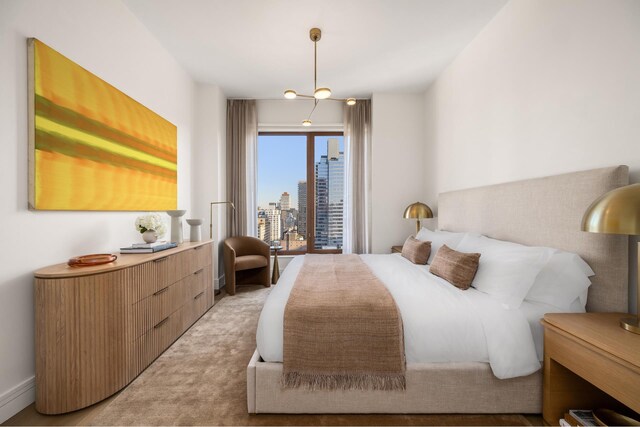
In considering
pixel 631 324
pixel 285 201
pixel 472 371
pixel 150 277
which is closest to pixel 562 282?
pixel 631 324

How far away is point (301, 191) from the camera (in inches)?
188

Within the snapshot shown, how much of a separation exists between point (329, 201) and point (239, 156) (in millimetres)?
1687

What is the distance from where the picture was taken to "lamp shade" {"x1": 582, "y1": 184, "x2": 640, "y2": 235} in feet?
3.48

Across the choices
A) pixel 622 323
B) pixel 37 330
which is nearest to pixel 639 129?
pixel 622 323

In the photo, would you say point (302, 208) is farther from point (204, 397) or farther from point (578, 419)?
point (578, 419)

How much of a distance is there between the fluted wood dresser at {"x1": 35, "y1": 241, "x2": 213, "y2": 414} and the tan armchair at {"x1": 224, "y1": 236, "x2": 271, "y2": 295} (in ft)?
5.15

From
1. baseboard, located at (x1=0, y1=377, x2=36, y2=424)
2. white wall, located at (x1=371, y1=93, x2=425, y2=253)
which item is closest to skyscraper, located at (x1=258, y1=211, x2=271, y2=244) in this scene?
white wall, located at (x1=371, y1=93, x2=425, y2=253)

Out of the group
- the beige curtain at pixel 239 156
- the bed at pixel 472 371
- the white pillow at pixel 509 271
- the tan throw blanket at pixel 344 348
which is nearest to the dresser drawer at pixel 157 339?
the bed at pixel 472 371

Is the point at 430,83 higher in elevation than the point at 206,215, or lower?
higher

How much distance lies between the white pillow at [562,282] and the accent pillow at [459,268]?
1.15 ft

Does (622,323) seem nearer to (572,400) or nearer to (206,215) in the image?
(572,400)

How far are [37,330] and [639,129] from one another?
345 cm

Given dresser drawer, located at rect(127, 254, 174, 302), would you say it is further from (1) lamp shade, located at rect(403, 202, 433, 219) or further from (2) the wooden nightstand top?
(1) lamp shade, located at rect(403, 202, 433, 219)

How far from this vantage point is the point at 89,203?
2002 millimetres
